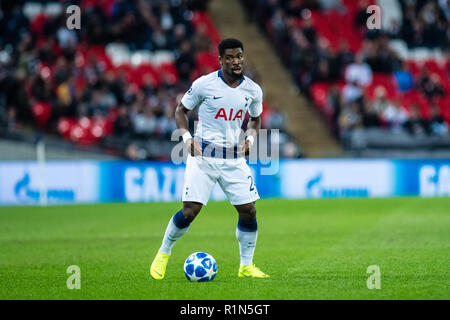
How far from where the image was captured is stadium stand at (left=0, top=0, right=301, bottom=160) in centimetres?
2452

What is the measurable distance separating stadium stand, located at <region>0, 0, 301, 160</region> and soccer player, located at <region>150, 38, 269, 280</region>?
46.3 feet

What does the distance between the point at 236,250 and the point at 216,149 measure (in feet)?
11.0

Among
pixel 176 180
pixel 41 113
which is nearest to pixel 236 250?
pixel 176 180

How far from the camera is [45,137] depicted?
956 inches

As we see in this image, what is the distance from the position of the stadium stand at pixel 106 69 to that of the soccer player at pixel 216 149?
1412cm

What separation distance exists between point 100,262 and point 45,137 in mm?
13708

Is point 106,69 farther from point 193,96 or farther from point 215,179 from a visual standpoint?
point 215,179

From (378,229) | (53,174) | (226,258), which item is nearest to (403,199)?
(378,229)

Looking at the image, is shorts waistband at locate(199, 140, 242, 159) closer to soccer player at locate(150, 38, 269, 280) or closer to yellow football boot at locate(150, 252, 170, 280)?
soccer player at locate(150, 38, 269, 280)

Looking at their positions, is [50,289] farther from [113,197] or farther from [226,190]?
[113,197]

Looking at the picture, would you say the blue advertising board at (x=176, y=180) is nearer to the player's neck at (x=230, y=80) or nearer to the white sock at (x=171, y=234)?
the white sock at (x=171, y=234)

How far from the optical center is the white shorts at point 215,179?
368 inches

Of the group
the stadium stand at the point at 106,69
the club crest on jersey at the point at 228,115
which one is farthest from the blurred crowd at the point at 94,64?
the club crest on jersey at the point at 228,115

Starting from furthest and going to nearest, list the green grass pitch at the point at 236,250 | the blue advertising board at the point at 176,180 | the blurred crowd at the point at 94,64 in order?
1. the blurred crowd at the point at 94,64
2. the blue advertising board at the point at 176,180
3. the green grass pitch at the point at 236,250
